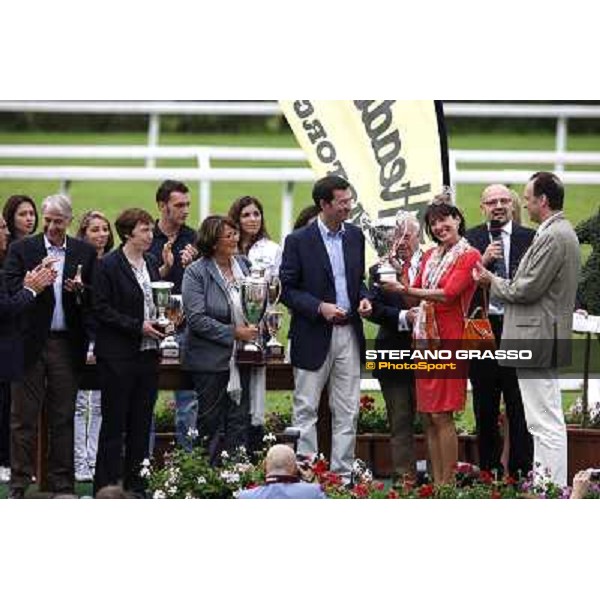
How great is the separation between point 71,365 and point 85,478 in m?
0.88

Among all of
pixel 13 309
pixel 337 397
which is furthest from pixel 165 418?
pixel 13 309

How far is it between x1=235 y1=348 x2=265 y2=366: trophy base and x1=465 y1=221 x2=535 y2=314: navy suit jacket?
100 cm

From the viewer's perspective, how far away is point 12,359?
34.8ft

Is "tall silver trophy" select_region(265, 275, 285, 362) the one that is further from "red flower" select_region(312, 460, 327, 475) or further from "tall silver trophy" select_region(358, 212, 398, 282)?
"red flower" select_region(312, 460, 327, 475)

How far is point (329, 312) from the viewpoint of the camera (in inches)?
420

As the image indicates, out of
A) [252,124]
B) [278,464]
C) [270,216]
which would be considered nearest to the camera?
[278,464]

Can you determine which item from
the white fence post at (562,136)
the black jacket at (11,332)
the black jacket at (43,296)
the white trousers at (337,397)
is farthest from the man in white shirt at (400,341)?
the white fence post at (562,136)

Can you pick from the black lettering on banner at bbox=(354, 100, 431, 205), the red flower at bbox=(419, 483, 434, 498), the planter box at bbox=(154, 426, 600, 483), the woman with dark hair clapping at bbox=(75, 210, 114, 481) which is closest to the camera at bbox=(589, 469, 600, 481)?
the planter box at bbox=(154, 426, 600, 483)

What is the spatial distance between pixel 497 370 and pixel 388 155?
3.62 feet

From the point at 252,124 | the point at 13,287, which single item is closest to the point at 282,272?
the point at 13,287

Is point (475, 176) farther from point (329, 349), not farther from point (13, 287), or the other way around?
point (13, 287)

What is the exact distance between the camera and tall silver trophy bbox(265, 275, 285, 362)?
423 inches

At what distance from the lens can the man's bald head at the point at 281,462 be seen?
9664mm

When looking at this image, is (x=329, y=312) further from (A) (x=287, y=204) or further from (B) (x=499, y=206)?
(A) (x=287, y=204)
